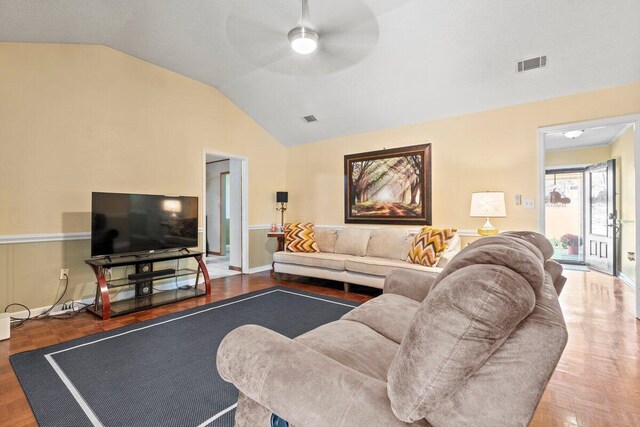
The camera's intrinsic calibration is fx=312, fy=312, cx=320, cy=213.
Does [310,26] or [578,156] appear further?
[578,156]

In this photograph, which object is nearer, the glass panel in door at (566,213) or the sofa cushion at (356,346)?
the sofa cushion at (356,346)

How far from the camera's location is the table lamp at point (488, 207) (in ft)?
11.7

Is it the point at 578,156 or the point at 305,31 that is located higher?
the point at 305,31

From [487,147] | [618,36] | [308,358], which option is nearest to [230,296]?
Result: [308,358]

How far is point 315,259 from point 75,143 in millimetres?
3161

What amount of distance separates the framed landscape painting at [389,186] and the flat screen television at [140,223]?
2435 millimetres

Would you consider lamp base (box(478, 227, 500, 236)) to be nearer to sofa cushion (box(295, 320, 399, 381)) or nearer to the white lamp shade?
the white lamp shade

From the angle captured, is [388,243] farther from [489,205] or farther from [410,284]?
[410,284]

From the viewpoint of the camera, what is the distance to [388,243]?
4324 mm

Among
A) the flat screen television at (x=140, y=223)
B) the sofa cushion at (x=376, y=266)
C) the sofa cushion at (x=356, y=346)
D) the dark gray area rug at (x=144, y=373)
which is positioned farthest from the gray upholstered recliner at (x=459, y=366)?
the flat screen television at (x=140, y=223)

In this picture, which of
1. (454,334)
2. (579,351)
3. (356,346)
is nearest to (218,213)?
(356,346)

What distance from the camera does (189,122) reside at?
14.8ft

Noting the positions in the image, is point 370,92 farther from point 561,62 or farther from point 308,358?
point 308,358

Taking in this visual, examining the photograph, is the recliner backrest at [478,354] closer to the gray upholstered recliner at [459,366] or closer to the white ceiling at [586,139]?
the gray upholstered recliner at [459,366]
